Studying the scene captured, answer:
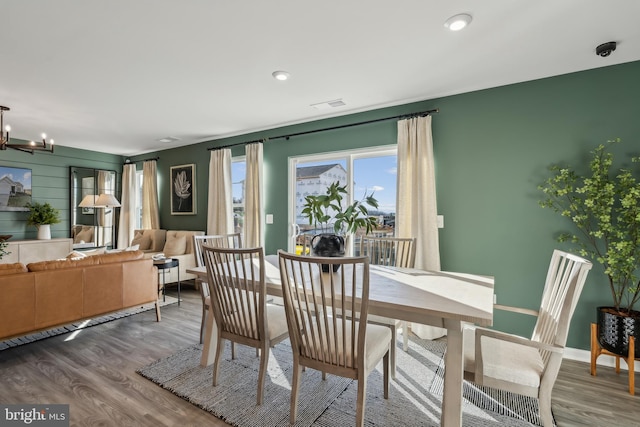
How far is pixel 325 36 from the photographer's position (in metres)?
2.15

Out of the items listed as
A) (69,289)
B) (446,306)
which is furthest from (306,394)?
(69,289)

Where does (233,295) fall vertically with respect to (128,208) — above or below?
below

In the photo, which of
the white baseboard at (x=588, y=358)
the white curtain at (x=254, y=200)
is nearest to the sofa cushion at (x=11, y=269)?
the white curtain at (x=254, y=200)

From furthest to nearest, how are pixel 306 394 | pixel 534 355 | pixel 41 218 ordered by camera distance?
pixel 41 218
pixel 306 394
pixel 534 355

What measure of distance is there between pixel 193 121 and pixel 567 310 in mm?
4408

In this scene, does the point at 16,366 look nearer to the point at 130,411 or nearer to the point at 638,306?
the point at 130,411

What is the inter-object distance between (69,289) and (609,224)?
447 centimetres

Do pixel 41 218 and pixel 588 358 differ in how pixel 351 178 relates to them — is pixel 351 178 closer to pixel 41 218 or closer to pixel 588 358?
pixel 588 358

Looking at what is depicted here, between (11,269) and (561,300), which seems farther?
(11,269)

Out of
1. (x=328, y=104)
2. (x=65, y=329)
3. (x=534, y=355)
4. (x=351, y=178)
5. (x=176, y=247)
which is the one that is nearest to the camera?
(x=534, y=355)

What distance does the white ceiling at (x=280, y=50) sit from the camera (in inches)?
73.4

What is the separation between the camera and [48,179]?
5430 millimetres

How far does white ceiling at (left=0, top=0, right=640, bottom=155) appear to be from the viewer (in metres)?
1.86

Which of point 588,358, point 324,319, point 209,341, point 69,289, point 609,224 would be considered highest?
point 609,224
